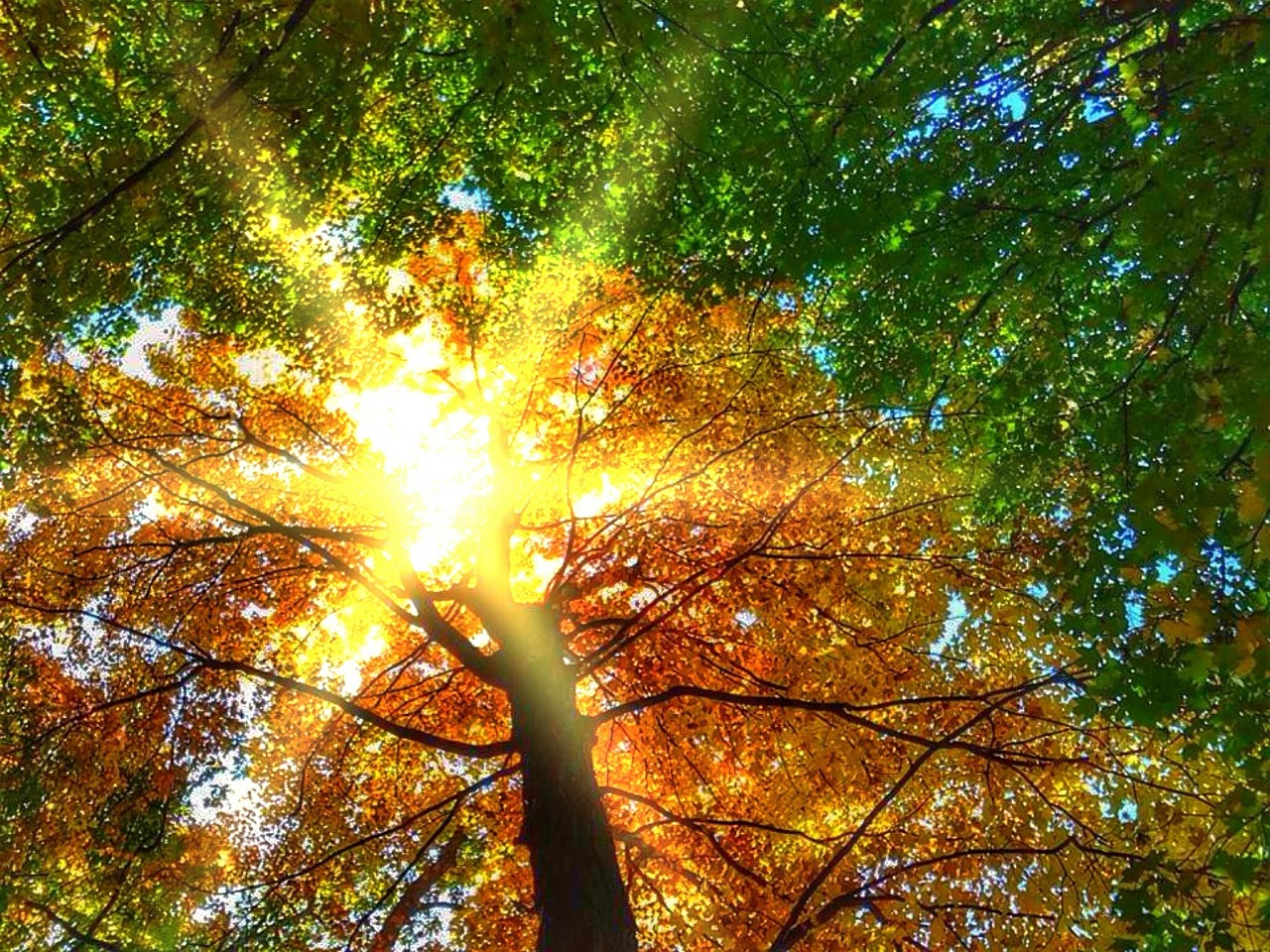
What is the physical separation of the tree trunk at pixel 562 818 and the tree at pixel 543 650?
0.09ft

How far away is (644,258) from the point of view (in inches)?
235

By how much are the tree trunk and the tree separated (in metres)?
0.03

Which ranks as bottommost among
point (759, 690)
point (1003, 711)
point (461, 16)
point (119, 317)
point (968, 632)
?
point (1003, 711)

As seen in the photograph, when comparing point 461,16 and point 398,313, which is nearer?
point 461,16

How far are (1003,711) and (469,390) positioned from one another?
5579 millimetres

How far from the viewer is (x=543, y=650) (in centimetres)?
539

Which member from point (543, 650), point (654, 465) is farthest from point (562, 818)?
point (654, 465)

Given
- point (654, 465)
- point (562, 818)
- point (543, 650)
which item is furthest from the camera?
point (654, 465)

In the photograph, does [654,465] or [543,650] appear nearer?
[543,650]

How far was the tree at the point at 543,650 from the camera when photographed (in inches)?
197

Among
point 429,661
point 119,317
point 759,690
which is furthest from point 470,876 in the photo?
point 119,317

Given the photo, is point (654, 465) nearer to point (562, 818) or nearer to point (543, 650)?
point (543, 650)

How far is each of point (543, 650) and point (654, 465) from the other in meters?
2.22

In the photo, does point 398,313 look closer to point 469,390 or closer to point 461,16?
point 469,390
